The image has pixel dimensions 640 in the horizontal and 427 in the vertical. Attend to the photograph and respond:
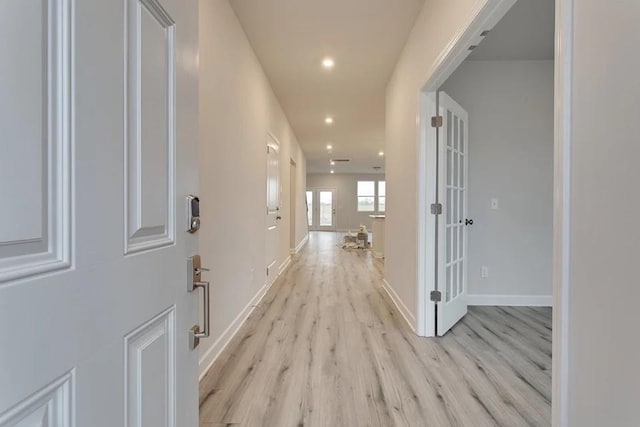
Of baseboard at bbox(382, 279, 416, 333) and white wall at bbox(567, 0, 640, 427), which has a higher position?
Result: white wall at bbox(567, 0, 640, 427)

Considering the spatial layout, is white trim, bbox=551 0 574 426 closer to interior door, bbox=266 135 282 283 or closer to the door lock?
the door lock

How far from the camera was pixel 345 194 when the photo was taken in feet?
47.9

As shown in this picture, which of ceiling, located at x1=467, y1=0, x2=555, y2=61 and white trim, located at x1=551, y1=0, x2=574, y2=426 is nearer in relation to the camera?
white trim, located at x1=551, y1=0, x2=574, y2=426

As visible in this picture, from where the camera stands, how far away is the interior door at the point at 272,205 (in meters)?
4.27

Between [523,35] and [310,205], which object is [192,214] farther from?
[310,205]

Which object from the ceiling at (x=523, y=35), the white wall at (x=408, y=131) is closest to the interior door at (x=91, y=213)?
the white wall at (x=408, y=131)

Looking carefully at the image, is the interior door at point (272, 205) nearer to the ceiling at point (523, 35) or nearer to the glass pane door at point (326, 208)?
the ceiling at point (523, 35)

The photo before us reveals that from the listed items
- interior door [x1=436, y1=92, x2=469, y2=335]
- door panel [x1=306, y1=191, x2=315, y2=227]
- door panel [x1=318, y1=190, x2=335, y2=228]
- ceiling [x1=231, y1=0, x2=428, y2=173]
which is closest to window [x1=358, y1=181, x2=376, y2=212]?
door panel [x1=318, y1=190, x2=335, y2=228]

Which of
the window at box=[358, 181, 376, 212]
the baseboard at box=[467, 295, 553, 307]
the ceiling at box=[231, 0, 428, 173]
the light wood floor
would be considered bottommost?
the light wood floor

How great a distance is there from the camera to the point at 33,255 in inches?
17.0

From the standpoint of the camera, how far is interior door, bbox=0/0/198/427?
16.3 inches

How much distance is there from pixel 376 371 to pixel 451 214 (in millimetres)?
1483

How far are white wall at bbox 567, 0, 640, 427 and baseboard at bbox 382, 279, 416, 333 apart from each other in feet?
6.11

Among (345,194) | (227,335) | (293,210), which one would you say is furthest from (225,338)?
(345,194)
